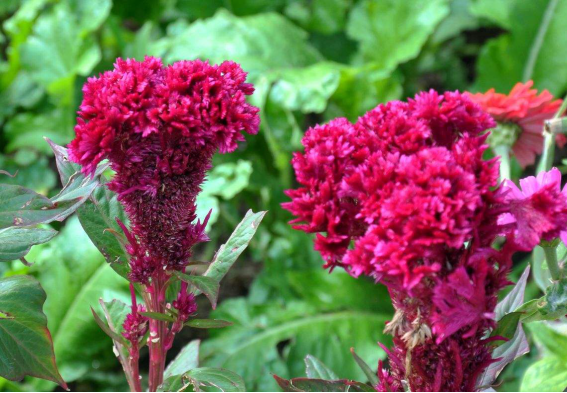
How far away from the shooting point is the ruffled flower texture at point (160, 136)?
69cm

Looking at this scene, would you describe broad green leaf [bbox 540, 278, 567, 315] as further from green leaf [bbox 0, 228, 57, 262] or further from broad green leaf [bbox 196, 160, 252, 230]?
broad green leaf [bbox 196, 160, 252, 230]

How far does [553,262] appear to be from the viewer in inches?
30.9

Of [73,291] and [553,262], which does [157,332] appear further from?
[73,291]

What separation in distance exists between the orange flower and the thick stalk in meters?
0.59

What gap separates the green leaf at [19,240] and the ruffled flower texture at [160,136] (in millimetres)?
117

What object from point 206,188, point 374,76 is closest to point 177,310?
point 206,188

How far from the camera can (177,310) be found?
0.82 meters

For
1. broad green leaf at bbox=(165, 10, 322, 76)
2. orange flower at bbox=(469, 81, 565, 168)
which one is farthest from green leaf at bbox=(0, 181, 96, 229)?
broad green leaf at bbox=(165, 10, 322, 76)

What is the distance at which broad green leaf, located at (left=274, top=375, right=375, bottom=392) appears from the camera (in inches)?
31.3

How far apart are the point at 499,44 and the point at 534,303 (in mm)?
1557

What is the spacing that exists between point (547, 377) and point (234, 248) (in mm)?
583

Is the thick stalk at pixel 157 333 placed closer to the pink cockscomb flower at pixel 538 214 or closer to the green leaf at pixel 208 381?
the green leaf at pixel 208 381

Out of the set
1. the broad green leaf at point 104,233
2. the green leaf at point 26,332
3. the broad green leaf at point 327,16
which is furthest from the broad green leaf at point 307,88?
the green leaf at point 26,332

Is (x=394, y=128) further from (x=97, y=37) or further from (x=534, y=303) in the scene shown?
(x=97, y=37)
